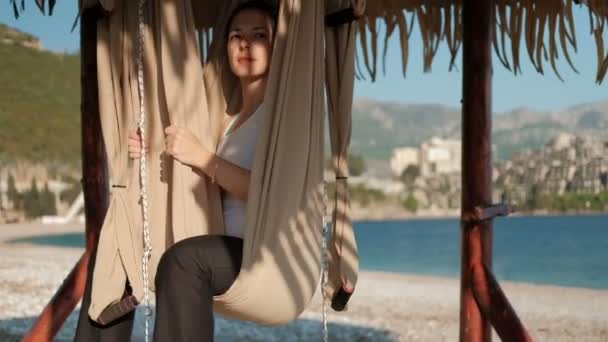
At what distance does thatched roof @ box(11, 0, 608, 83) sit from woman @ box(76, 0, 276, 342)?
466mm

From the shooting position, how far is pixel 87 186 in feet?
8.86

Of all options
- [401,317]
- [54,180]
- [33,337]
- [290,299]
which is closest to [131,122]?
[290,299]

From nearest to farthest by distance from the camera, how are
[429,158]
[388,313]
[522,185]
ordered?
[388,313], [522,185], [429,158]

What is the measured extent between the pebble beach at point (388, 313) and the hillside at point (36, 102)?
4056 centimetres

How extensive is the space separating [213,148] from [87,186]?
813 mm

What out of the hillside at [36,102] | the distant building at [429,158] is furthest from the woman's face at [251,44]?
the distant building at [429,158]

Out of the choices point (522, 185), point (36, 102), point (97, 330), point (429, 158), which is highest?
point (36, 102)

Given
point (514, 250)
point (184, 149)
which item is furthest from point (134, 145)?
point (514, 250)

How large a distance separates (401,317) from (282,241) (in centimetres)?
584

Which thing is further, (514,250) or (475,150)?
(514,250)

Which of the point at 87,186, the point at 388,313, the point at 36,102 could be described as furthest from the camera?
the point at 36,102

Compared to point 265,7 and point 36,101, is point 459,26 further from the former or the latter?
point 36,101

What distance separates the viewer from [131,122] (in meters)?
2.09

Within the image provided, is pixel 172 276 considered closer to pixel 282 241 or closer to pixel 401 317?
pixel 282 241
